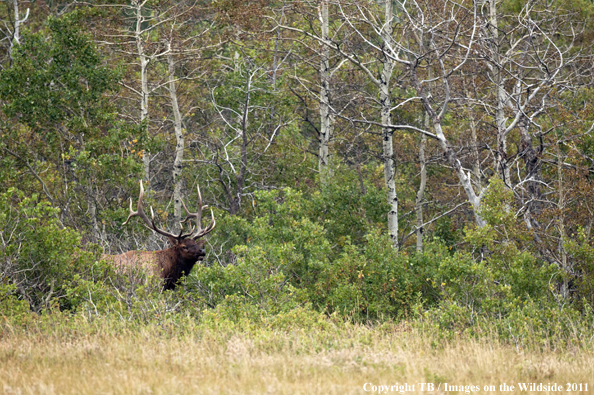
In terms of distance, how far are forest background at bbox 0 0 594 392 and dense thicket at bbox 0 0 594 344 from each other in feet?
0.19

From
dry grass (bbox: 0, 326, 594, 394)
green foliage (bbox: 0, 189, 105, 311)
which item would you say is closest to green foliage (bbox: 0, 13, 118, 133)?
green foliage (bbox: 0, 189, 105, 311)

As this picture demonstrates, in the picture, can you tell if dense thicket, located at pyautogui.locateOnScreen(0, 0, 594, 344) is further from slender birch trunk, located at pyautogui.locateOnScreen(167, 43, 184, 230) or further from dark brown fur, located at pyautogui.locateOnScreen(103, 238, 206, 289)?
dark brown fur, located at pyautogui.locateOnScreen(103, 238, 206, 289)

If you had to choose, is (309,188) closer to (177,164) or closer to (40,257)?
(177,164)

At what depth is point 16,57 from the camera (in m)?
15.5

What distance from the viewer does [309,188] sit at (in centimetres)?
1919

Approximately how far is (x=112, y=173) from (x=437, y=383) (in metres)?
10.1

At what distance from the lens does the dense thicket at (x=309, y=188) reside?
36.5 ft

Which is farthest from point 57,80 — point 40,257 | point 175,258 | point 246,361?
point 246,361

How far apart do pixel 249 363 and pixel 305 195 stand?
39.5 feet

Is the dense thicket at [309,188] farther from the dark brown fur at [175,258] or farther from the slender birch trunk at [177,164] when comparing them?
the dark brown fur at [175,258]

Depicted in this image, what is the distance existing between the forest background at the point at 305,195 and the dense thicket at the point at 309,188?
0.06 metres

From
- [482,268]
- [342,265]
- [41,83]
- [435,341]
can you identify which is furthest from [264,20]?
[435,341]

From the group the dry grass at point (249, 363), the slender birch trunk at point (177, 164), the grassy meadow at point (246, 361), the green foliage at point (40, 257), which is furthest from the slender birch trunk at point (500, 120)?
the green foliage at point (40, 257)

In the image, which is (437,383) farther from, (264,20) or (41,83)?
(264,20)
